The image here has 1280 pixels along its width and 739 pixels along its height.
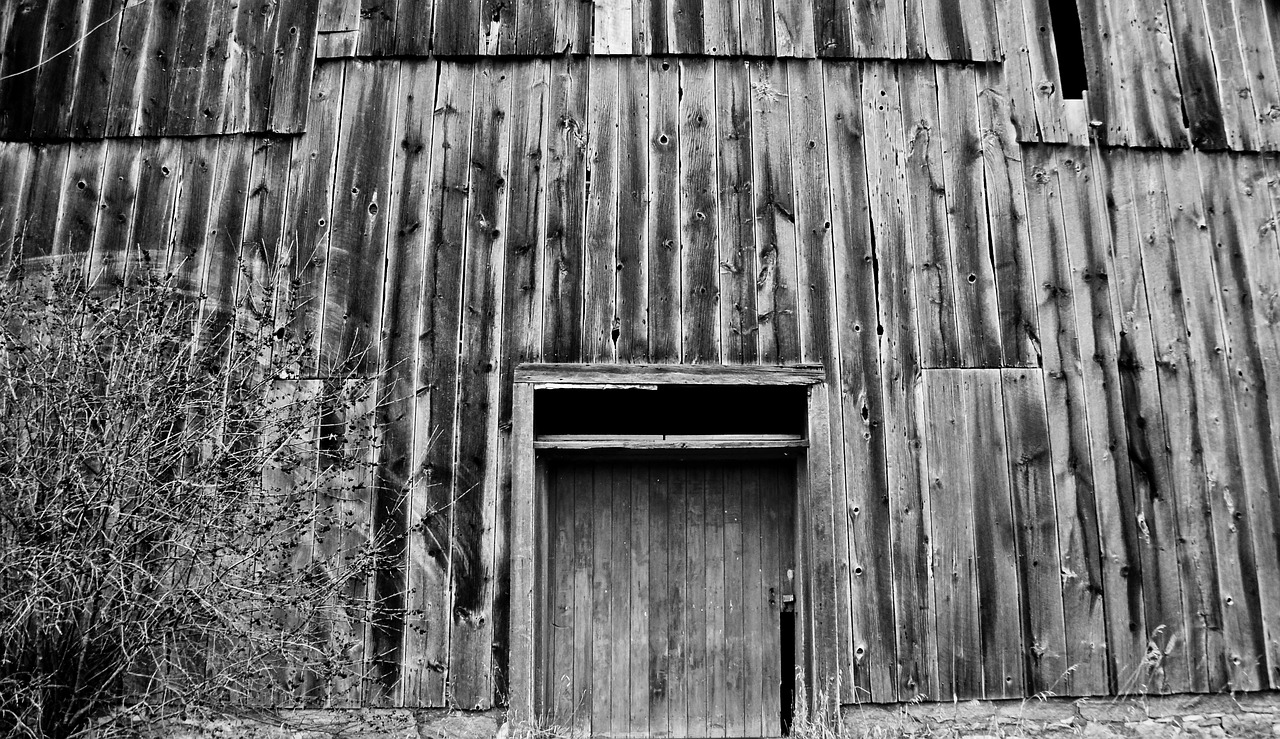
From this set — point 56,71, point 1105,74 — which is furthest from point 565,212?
point 1105,74

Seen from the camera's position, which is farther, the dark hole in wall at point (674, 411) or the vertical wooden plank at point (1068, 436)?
the dark hole in wall at point (674, 411)

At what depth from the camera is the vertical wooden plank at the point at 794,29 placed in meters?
5.55

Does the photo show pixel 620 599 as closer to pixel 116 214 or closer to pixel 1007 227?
pixel 1007 227

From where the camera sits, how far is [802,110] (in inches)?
217

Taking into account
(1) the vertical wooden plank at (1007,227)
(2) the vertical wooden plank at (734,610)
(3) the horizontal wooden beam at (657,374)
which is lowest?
(2) the vertical wooden plank at (734,610)

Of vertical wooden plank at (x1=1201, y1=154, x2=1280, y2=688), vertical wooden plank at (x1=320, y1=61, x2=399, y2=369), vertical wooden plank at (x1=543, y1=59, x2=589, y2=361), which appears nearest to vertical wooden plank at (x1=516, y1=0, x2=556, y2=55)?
vertical wooden plank at (x1=543, y1=59, x2=589, y2=361)

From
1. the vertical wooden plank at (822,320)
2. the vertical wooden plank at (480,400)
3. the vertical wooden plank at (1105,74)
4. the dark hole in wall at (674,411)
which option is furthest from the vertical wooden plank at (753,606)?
the vertical wooden plank at (1105,74)

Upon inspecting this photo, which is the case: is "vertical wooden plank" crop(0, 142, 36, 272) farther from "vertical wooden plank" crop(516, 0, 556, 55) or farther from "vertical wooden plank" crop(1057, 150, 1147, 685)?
"vertical wooden plank" crop(1057, 150, 1147, 685)

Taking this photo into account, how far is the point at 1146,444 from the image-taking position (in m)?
5.26

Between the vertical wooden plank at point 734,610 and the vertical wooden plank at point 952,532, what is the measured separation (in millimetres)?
1004

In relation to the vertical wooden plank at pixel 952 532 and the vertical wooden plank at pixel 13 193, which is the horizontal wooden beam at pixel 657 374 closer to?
the vertical wooden plank at pixel 952 532

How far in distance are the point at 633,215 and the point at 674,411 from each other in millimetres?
A: 1144

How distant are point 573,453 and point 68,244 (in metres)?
3.00

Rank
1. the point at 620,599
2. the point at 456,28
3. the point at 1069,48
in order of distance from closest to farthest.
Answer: the point at 620,599
the point at 456,28
the point at 1069,48
